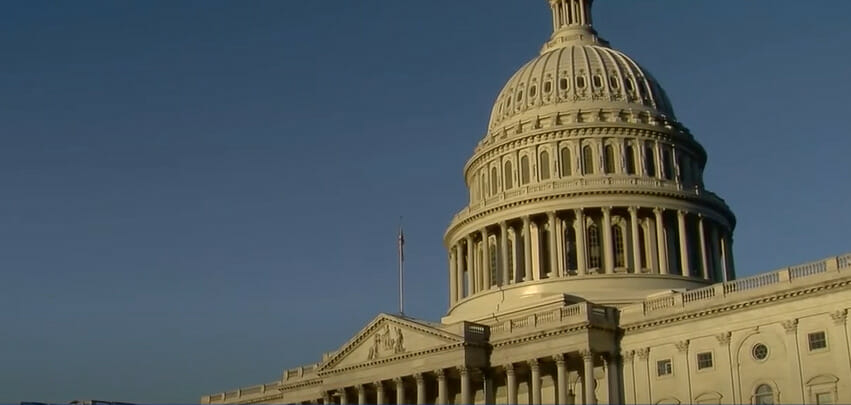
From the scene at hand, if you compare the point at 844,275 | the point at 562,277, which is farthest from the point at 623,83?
the point at 844,275

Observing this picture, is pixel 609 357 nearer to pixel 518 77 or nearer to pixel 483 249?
pixel 483 249

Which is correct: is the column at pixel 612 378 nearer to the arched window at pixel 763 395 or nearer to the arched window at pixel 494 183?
the arched window at pixel 763 395

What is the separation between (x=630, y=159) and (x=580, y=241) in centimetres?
1041

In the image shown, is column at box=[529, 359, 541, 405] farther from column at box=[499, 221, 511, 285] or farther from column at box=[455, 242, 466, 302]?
column at box=[455, 242, 466, 302]

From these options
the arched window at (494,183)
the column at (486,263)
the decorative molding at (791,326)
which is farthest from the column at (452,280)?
the decorative molding at (791,326)

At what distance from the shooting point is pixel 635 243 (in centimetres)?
9331

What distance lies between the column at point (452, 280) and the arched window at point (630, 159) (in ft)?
61.5

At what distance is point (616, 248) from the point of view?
94875 millimetres

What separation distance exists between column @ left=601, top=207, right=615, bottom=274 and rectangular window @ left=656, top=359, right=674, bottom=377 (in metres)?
16.7

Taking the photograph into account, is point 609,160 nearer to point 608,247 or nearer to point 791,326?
point 608,247

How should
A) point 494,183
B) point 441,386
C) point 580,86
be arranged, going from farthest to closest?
point 494,183 → point 580,86 → point 441,386

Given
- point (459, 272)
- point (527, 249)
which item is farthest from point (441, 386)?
point (459, 272)

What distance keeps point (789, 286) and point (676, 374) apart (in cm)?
1014

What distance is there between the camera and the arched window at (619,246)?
9419 cm
